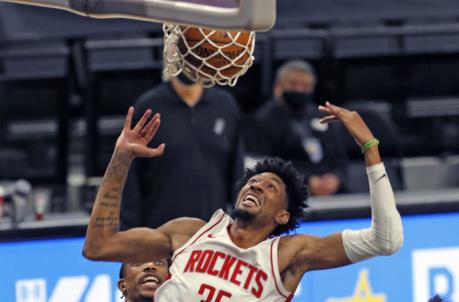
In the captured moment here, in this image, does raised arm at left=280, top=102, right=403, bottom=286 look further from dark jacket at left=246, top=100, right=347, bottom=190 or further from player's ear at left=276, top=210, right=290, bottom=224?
dark jacket at left=246, top=100, right=347, bottom=190

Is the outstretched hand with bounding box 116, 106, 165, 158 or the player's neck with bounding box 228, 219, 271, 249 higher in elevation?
the outstretched hand with bounding box 116, 106, 165, 158

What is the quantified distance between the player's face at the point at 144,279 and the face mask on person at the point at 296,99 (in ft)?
10.9

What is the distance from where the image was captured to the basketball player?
6.61 metres

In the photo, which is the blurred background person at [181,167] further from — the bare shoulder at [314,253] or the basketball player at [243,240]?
the bare shoulder at [314,253]

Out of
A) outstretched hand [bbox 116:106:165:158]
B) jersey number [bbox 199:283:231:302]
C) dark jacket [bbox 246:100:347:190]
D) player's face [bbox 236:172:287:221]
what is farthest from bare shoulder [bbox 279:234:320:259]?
dark jacket [bbox 246:100:347:190]

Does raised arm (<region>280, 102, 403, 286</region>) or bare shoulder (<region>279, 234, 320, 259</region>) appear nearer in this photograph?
raised arm (<region>280, 102, 403, 286</region>)

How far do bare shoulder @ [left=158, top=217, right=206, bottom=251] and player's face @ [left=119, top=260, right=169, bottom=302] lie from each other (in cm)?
38

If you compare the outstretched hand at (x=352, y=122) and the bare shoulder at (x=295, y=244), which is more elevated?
the outstretched hand at (x=352, y=122)

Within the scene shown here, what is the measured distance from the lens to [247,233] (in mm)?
6844

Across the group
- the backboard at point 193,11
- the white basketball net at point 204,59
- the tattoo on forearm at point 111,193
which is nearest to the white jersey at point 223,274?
the tattoo on forearm at point 111,193

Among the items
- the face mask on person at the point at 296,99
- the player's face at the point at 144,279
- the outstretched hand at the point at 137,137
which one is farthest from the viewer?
the face mask on person at the point at 296,99

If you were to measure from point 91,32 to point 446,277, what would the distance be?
3529 millimetres

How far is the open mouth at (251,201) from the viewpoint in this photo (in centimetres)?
684

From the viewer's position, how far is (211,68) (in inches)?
271
